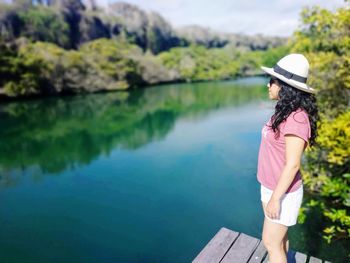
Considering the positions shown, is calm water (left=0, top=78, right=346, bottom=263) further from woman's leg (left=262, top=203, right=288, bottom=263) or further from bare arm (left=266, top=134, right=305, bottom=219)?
bare arm (left=266, top=134, right=305, bottom=219)

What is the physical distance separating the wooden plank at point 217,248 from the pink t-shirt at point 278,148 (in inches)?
32.7

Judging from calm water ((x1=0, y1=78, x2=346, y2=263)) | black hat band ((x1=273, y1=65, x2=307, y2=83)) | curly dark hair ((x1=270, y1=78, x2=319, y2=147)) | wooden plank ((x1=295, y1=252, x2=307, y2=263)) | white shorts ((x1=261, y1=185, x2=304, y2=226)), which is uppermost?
black hat band ((x1=273, y1=65, x2=307, y2=83))

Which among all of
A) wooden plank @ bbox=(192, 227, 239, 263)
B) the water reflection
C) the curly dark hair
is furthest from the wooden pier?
the water reflection

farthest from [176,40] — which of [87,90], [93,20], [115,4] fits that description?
[87,90]

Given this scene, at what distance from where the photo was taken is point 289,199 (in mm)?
1794

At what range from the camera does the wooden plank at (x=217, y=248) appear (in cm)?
237

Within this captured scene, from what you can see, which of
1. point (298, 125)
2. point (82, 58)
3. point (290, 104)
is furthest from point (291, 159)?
point (82, 58)

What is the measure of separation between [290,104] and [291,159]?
0.28m

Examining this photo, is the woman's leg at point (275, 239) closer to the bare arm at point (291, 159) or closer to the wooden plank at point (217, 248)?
the bare arm at point (291, 159)

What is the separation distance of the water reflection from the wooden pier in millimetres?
5789

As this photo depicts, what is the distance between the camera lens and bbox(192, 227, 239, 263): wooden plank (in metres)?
2.37

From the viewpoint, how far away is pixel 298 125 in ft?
5.28

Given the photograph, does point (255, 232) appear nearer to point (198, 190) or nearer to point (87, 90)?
point (198, 190)

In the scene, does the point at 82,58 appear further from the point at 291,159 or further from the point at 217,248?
the point at 291,159
